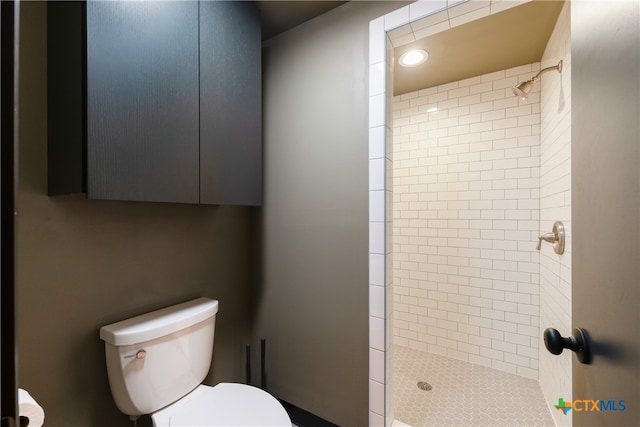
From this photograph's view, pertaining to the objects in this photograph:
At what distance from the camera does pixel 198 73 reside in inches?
42.9

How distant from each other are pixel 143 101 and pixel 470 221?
212cm

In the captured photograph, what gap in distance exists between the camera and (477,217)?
80.6 inches

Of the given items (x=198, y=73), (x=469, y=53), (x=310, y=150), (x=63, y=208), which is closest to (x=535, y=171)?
(x=469, y=53)

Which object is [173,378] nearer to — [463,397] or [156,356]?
[156,356]

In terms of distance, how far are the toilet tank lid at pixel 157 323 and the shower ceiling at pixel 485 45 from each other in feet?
5.77

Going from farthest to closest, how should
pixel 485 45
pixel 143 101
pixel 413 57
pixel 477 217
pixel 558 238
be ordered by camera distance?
pixel 477 217, pixel 413 57, pixel 485 45, pixel 558 238, pixel 143 101

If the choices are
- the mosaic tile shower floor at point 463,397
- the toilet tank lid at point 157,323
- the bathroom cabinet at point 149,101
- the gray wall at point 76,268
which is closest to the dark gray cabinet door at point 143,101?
the bathroom cabinet at point 149,101

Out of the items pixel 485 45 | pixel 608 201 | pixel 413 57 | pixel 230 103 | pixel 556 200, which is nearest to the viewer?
pixel 608 201

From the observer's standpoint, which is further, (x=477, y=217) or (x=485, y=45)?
(x=477, y=217)

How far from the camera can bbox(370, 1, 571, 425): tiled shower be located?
1.31m

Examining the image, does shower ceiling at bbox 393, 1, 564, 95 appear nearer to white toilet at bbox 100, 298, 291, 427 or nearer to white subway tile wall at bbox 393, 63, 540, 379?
white subway tile wall at bbox 393, 63, 540, 379

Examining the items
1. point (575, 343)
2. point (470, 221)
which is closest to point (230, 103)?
point (575, 343)

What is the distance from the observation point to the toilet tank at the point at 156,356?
98cm

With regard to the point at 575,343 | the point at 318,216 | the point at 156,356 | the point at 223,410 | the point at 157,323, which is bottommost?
the point at 223,410
